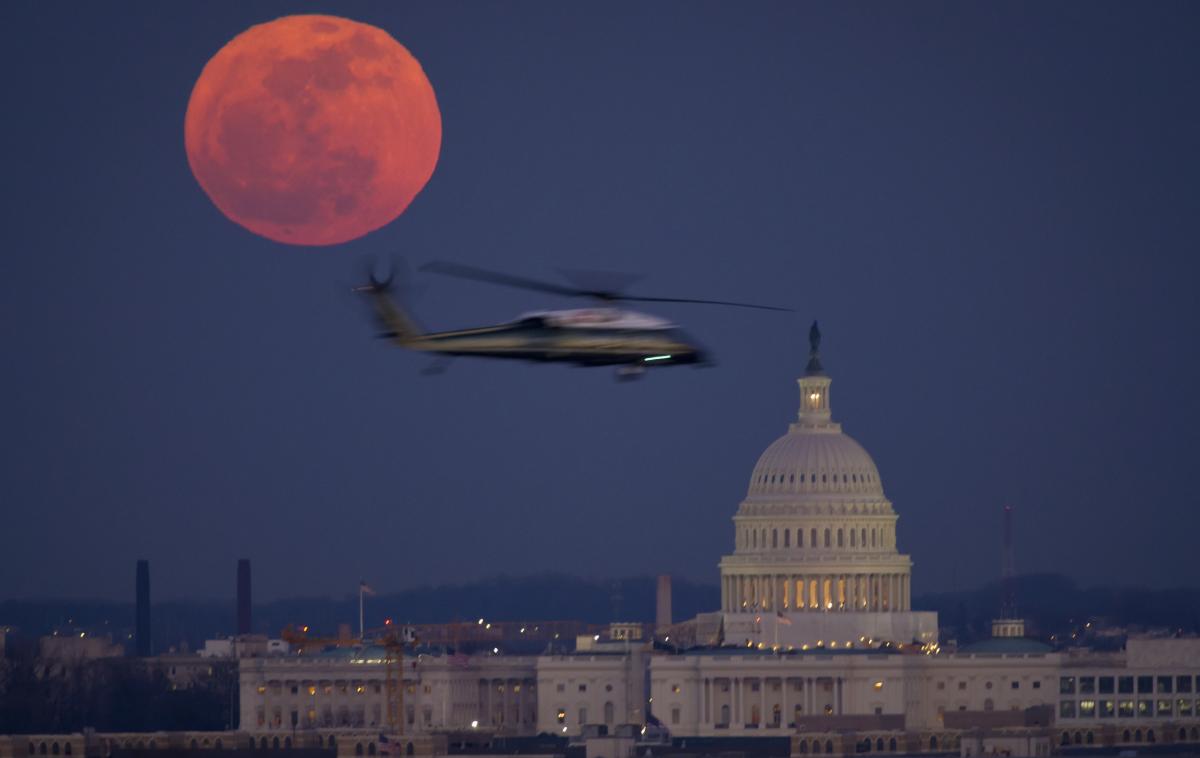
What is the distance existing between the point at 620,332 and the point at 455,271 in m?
5.50

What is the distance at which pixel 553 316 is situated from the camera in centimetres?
12062

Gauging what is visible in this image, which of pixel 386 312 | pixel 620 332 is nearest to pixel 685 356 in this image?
pixel 620 332

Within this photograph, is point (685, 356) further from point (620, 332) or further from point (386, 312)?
point (386, 312)

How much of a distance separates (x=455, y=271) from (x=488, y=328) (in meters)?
4.33

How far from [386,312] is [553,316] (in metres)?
6.46

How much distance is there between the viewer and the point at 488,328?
12119 cm

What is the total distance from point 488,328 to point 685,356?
5.62 m

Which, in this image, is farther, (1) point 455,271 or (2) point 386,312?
(2) point 386,312

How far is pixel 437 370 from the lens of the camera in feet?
380

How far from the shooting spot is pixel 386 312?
125000mm

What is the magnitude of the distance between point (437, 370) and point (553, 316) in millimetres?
5851

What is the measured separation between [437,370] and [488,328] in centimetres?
563

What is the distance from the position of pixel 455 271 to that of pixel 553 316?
443cm

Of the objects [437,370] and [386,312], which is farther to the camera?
[386,312]
